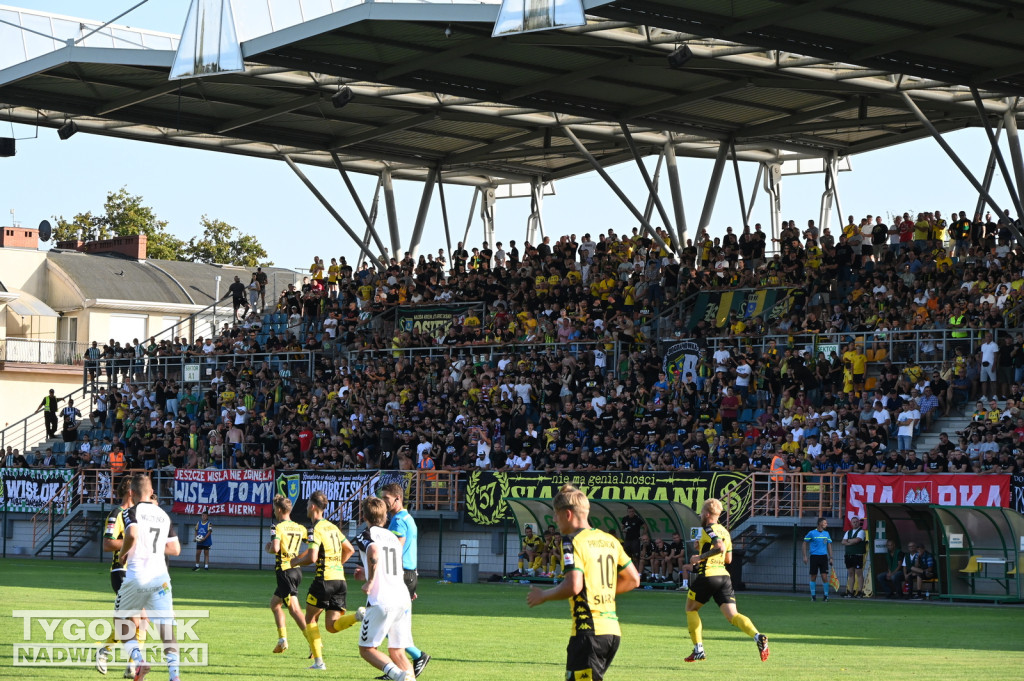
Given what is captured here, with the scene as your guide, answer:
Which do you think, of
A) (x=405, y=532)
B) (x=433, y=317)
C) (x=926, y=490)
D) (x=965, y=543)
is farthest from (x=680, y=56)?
(x=405, y=532)

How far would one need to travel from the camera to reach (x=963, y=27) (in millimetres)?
29781

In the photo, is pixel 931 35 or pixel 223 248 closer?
pixel 931 35

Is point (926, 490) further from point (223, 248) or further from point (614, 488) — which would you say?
point (223, 248)

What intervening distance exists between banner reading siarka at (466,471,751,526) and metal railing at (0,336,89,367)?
36.0 metres

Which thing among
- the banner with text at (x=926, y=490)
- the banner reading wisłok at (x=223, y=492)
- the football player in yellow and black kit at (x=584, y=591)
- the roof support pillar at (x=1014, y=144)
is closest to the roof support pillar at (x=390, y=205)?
the banner reading wisłok at (x=223, y=492)

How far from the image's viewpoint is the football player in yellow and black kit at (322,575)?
15.1 metres

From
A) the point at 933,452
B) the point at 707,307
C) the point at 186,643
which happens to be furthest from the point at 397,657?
the point at 707,307

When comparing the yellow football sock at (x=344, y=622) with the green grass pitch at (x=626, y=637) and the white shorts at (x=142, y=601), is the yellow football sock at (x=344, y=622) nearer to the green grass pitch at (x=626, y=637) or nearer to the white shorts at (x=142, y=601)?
the green grass pitch at (x=626, y=637)

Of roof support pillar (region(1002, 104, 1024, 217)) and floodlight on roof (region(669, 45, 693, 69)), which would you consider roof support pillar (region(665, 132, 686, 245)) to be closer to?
roof support pillar (region(1002, 104, 1024, 217))

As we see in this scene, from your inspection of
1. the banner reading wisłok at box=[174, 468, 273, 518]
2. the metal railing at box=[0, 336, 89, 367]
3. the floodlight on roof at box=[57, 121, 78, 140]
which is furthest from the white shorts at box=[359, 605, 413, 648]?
the metal railing at box=[0, 336, 89, 367]

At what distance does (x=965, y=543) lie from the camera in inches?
1083

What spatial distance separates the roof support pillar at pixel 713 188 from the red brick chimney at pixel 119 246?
3879 centimetres

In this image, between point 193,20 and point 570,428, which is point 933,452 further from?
point 193,20

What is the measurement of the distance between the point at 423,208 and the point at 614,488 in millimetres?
19798
